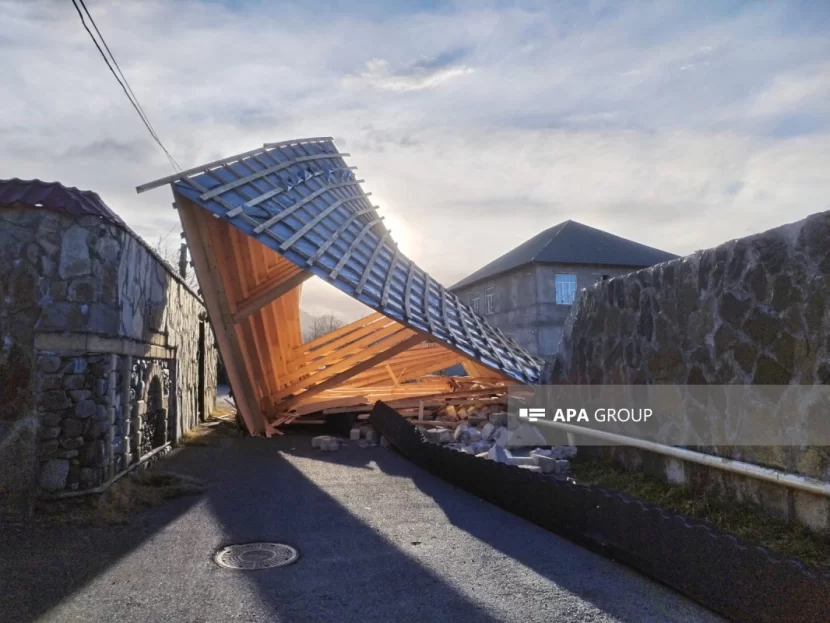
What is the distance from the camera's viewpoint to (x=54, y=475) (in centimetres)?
555

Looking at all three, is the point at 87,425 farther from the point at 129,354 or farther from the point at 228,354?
the point at 228,354

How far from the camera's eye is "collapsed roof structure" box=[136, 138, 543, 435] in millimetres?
8664

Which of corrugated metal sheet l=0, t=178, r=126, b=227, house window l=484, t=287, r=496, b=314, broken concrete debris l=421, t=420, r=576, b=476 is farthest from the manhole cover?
house window l=484, t=287, r=496, b=314

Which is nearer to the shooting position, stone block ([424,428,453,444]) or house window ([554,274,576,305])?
stone block ([424,428,453,444])

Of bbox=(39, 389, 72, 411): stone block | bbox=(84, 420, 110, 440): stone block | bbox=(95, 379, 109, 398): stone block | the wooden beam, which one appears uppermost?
the wooden beam

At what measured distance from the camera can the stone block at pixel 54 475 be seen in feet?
18.1

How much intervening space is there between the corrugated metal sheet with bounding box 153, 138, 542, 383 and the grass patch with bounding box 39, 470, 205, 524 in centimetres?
324

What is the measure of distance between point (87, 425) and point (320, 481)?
2.76 meters

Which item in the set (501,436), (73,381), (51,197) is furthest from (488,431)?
(51,197)

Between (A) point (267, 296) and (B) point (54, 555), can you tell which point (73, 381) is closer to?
(B) point (54, 555)

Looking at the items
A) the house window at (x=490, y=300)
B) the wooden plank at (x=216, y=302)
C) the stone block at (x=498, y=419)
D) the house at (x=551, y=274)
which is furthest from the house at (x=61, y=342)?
the house window at (x=490, y=300)

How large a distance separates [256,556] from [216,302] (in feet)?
17.0

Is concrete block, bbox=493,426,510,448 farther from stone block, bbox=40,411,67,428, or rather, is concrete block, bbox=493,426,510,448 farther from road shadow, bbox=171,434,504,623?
stone block, bbox=40,411,67,428

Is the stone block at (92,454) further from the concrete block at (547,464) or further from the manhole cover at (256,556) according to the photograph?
the concrete block at (547,464)
